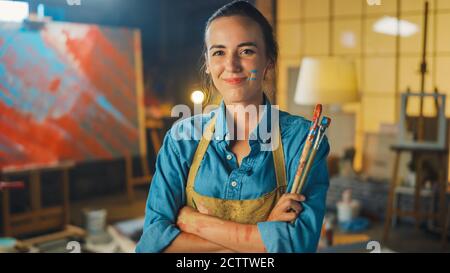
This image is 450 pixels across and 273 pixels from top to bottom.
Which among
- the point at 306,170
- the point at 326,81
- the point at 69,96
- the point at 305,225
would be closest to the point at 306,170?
the point at 306,170

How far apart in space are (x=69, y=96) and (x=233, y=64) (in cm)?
285

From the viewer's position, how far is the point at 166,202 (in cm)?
102

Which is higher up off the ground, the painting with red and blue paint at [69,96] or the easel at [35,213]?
the painting with red and blue paint at [69,96]

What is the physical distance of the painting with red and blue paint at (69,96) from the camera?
10.4 feet

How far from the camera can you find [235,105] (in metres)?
1.03

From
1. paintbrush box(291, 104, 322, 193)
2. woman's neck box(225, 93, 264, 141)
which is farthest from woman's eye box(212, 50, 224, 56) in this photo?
paintbrush box(291, 104, 322, 193)

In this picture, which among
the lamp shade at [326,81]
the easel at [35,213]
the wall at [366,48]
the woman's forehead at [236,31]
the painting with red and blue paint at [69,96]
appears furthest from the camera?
the wall at [366,48]

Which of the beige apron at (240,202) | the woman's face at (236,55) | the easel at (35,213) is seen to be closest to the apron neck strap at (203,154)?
the beige apron at (240,202)

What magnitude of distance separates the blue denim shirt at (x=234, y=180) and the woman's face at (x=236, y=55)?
7 cm

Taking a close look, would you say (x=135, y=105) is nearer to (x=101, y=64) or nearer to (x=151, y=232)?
(x=101, y=64)

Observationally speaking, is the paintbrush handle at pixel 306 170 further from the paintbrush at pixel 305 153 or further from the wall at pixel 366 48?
the wall at pixel 366 48

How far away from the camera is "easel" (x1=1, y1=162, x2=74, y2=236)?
131 inches

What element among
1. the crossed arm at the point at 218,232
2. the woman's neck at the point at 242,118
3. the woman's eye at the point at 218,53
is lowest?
the crossed arm at the point at 218,232
